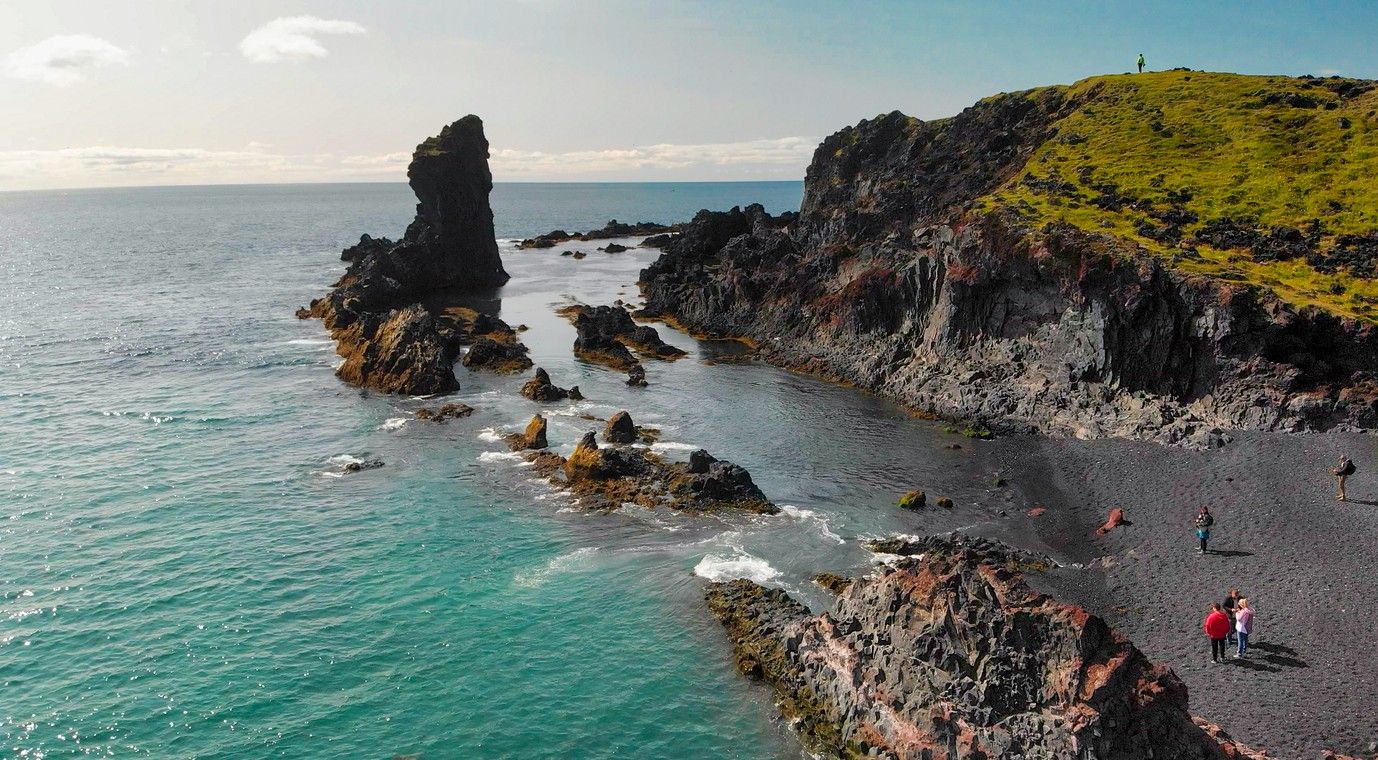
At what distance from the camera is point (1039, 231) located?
2648 inches

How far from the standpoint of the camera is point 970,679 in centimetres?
2542

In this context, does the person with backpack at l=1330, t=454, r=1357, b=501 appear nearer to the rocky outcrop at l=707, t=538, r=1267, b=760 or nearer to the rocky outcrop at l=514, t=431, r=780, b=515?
the rocky outcrop at l=707, t=538, r=1267, b=760

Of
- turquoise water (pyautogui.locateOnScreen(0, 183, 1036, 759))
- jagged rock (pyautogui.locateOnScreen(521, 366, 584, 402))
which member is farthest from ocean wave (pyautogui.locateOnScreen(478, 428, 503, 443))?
jagged rock (pyautogui.locateOnScreen(521, 366, 584, 402))

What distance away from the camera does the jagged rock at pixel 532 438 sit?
56438 millimetres

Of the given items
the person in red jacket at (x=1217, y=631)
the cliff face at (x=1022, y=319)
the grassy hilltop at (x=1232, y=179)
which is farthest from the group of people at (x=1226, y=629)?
the grassy hilltop at (x=1232, y=179)

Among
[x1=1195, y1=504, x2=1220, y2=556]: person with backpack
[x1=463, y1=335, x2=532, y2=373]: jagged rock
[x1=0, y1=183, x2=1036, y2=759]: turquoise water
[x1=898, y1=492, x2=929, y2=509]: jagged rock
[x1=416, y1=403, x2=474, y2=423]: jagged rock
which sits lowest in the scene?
[x1=0, y1=183, x2=1036, y2=759]: turquoise water

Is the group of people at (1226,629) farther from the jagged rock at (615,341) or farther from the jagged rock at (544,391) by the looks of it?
the jagged rock at (615,341)

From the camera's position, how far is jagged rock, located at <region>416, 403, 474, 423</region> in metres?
63.5

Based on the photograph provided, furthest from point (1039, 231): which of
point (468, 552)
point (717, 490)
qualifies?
point (468, 552)

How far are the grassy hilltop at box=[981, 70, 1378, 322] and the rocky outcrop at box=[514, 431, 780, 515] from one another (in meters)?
36.6

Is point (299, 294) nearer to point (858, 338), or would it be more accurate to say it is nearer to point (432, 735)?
point (858, 338)

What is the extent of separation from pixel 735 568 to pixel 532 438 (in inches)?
835

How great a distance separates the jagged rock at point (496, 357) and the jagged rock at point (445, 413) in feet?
42.3

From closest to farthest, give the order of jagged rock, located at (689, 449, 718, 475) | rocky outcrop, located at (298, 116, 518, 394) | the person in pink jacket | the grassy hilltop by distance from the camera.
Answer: the person in pink jacket, jagged rock, located at (689, 449, 718, 475), the grassy hilltop, rocky outcrop, located at (298, 116, 518, 394)
